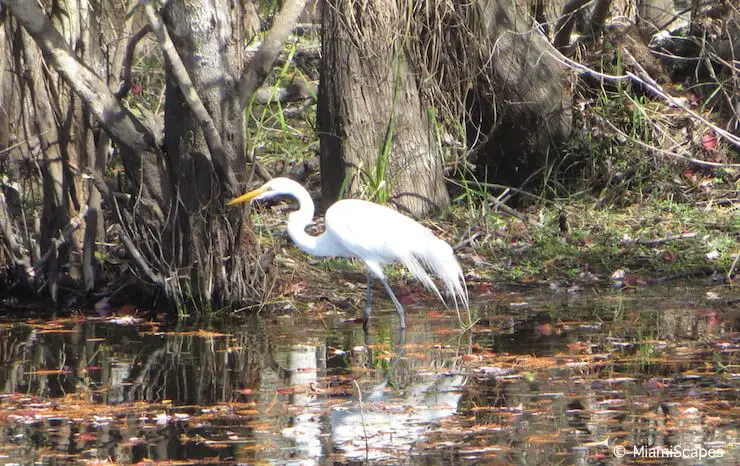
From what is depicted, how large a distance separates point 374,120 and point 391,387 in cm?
498

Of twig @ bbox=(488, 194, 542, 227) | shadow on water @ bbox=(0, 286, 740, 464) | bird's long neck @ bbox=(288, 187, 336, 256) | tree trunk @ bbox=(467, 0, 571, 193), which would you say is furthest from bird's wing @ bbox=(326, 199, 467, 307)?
tree trunk @ bbox=(467, 0, 571, 193)

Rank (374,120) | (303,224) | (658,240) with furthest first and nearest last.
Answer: (374,120)
(658,240)
(303,224)

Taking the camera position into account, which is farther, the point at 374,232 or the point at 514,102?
the point at 514,102

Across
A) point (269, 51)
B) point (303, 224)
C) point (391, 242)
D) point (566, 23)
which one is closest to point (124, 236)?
point (303, 224)

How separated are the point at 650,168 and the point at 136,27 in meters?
6.18

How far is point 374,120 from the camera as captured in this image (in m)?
10.6

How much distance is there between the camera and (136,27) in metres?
13.4

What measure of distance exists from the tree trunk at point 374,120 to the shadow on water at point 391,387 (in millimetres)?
2313

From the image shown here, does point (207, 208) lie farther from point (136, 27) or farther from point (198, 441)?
point (136, 27)

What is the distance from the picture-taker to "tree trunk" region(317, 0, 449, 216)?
10352 millimetres

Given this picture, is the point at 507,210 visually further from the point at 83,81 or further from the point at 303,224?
the point at 83,81

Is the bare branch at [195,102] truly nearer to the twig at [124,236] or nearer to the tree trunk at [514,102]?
the twig at [124,236]

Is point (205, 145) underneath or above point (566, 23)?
underneath

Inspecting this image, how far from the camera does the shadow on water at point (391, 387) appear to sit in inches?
187
